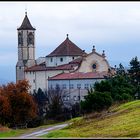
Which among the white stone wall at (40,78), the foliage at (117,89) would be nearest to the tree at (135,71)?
the foliage at (117,89)

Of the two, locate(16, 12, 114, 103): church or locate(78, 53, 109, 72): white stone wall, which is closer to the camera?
locate(16, 12, 114, 103): church

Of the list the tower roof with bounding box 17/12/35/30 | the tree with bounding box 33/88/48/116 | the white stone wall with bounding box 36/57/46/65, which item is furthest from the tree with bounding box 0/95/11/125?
the white stone wall with bounding box 36/57/46/65

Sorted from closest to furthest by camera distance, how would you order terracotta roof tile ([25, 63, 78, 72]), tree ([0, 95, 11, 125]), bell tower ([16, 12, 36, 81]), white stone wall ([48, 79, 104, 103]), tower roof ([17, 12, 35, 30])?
tree ([0, 95, 11, 125]), white stone wall ([48, 79, 104, 103]), terracotta roof tile ([25, 63, 78, 72]), bell tower ([16, 12, 36, 81]), tower roof ([17, 12, 35, 30])

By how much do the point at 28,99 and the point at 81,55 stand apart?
191 feet

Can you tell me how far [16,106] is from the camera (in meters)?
48.0

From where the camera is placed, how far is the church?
300ft

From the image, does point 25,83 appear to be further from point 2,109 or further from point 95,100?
point 95,100

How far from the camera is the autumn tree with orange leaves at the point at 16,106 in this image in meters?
46.4

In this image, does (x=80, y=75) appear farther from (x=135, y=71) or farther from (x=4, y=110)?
(x=4, y=110)

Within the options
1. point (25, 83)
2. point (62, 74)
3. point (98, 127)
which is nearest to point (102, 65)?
point (62, 74)

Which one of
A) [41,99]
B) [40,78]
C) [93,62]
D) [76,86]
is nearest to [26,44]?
[40,78]

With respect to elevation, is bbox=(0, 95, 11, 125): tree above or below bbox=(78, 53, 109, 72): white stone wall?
below

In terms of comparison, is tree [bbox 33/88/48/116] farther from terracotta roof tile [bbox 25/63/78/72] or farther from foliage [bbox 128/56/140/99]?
foliage [bbox 128/56/140/99]

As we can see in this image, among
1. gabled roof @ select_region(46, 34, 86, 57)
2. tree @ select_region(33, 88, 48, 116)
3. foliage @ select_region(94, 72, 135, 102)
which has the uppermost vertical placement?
gabled roof @ select_region(46, 34, 86, 57)
